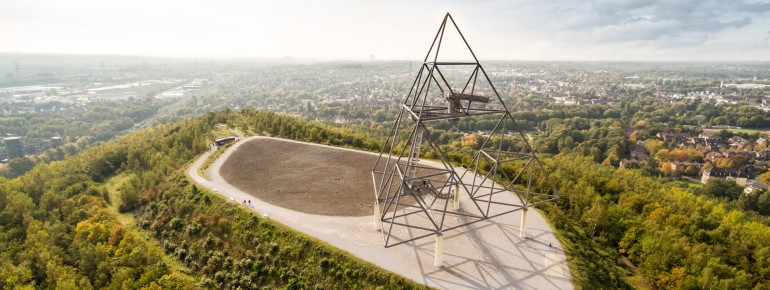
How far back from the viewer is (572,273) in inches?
1093

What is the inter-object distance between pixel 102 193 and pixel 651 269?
6279 centimetres

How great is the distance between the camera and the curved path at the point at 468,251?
26.8 metres

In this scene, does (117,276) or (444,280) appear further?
(117,276)

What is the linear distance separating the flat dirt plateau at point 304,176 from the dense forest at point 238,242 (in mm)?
4972

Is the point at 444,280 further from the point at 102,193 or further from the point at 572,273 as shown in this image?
the point at 102,193

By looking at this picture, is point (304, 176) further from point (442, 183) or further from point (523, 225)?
point (523, 225)

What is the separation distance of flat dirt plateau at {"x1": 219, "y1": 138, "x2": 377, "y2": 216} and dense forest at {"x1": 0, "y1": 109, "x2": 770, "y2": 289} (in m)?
4.97

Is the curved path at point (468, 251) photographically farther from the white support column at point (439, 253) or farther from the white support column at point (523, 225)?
the white support column at point (523, 225)

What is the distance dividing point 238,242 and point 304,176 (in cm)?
1438

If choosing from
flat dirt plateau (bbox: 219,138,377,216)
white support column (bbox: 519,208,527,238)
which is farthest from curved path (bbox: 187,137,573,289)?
flat dirt plateau (bbox: 219,138,377,216)

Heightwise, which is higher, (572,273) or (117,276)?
(572,273)

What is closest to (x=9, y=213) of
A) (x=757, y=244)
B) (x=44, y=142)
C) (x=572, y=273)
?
(x=572, y=273)

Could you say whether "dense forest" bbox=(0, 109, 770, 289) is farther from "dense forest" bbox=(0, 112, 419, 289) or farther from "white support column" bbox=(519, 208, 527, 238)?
"white support column" bbox=(519, 208, 527, 238)

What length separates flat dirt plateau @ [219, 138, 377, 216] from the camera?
39625 millimetres
